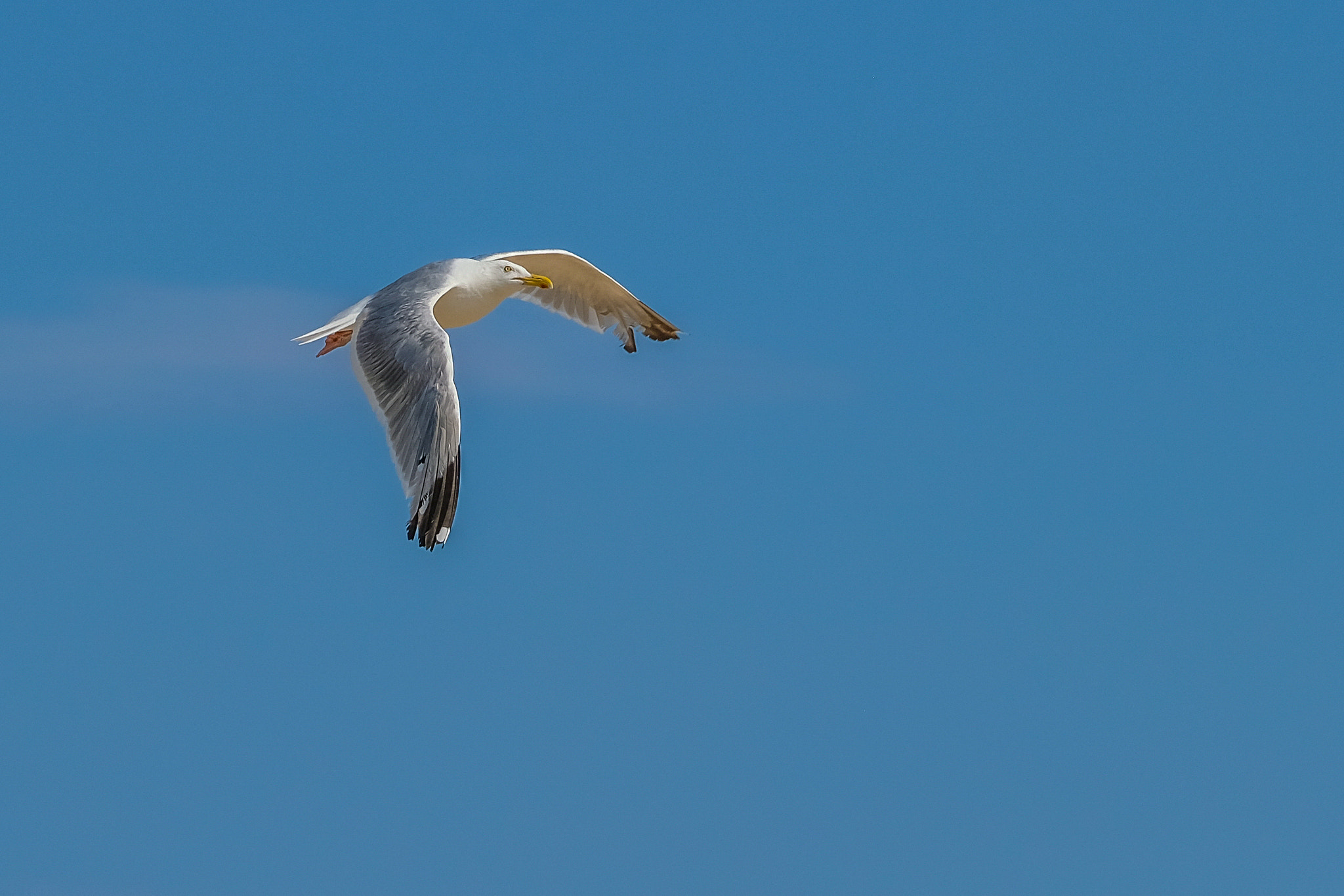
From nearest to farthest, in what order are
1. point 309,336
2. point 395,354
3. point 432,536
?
1. point 432,536
2. point 395,354
3. point 309,336

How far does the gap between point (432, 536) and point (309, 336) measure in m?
3.91

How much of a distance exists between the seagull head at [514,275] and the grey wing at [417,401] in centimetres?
189

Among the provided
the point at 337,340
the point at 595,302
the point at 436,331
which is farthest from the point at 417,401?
the point at 595,302

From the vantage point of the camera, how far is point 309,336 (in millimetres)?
15266

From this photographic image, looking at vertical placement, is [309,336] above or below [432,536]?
above

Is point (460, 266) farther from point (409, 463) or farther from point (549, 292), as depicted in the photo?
point (409, 463)

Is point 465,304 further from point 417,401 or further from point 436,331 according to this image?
point 417,401

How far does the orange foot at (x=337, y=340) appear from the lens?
612 inches

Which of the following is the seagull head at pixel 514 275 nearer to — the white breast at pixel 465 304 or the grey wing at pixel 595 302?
the white breast at pixel 465 304

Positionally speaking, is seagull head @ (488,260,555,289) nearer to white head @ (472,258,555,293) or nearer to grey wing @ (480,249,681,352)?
white head @ (472,258,555,293)

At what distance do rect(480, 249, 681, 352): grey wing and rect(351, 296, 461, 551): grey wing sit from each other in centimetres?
349

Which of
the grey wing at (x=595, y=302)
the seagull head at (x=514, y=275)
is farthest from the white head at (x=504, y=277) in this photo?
the grey wing at (x=595, y=302)

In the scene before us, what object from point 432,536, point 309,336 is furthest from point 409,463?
point 309,336

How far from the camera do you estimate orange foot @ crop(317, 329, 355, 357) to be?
612 inches
